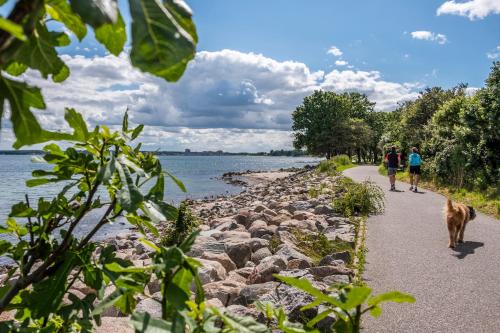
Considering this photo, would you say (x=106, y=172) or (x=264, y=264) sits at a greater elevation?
(x=106, y=172)

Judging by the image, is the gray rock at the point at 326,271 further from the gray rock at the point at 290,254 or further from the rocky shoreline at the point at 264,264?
the gray rock at the point at 290,254

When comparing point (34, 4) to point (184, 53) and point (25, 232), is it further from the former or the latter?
point (25, 232)

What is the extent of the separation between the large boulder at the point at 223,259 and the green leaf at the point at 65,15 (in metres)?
7.17

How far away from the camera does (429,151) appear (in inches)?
936

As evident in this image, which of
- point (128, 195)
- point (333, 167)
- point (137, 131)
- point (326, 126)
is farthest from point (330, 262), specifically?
point (326, 126)

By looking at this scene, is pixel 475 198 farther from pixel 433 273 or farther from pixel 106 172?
pixel 106 172

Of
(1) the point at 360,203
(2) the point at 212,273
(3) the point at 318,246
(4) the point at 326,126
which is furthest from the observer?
(4) the point at 326,126

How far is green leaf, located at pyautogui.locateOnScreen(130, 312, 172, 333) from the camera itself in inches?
26.5

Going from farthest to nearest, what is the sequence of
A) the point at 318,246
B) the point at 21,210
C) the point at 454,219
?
1. the point at 318,246
2. the point at 454,219
3. the point at 21,210

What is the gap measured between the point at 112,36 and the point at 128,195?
32 cm

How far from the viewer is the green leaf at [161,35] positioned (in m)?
0.51

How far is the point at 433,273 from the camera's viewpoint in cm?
695

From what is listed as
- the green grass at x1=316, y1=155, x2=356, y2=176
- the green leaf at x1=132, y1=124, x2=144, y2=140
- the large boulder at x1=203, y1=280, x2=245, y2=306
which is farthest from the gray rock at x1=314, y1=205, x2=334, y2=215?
the green grass at x1=316, y1=155, x2=356, y2=176

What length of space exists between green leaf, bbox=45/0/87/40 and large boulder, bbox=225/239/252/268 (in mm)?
7773
